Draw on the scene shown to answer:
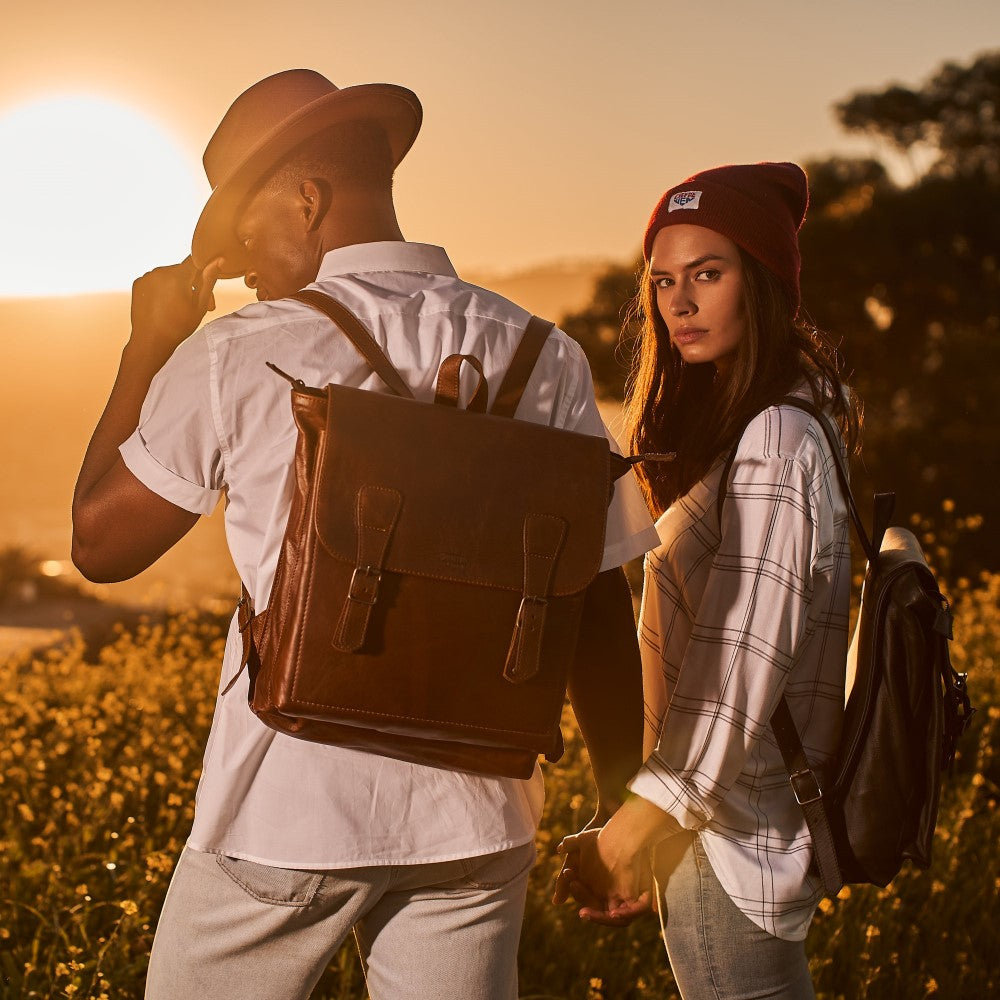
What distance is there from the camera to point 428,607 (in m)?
1.58

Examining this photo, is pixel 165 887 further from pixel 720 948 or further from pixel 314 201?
pixel 314 201

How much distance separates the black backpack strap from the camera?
1987mm

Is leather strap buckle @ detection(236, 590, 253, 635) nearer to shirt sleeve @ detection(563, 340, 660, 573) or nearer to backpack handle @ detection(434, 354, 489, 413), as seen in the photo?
backpack handle @ detection(434, 354, 489, 413)

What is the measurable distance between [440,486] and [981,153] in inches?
999

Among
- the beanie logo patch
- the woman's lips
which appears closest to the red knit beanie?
the beanie logo patch

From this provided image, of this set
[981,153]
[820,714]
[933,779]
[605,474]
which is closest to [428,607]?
[605,474]

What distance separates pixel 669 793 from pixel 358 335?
0.88 m

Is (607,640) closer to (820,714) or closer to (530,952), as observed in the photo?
(820,714)

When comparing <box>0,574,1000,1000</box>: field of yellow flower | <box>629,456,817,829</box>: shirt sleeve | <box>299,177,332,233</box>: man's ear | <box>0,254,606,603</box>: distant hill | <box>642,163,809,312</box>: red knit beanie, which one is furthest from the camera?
<box>0,254,606,603</box>: distant hill

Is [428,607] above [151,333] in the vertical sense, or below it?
below

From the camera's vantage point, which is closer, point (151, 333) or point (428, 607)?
point (428, 607)

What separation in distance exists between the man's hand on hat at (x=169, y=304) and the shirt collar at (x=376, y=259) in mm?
201

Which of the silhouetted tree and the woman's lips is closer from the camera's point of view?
the woman's lips

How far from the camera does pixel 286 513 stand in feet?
5.33
